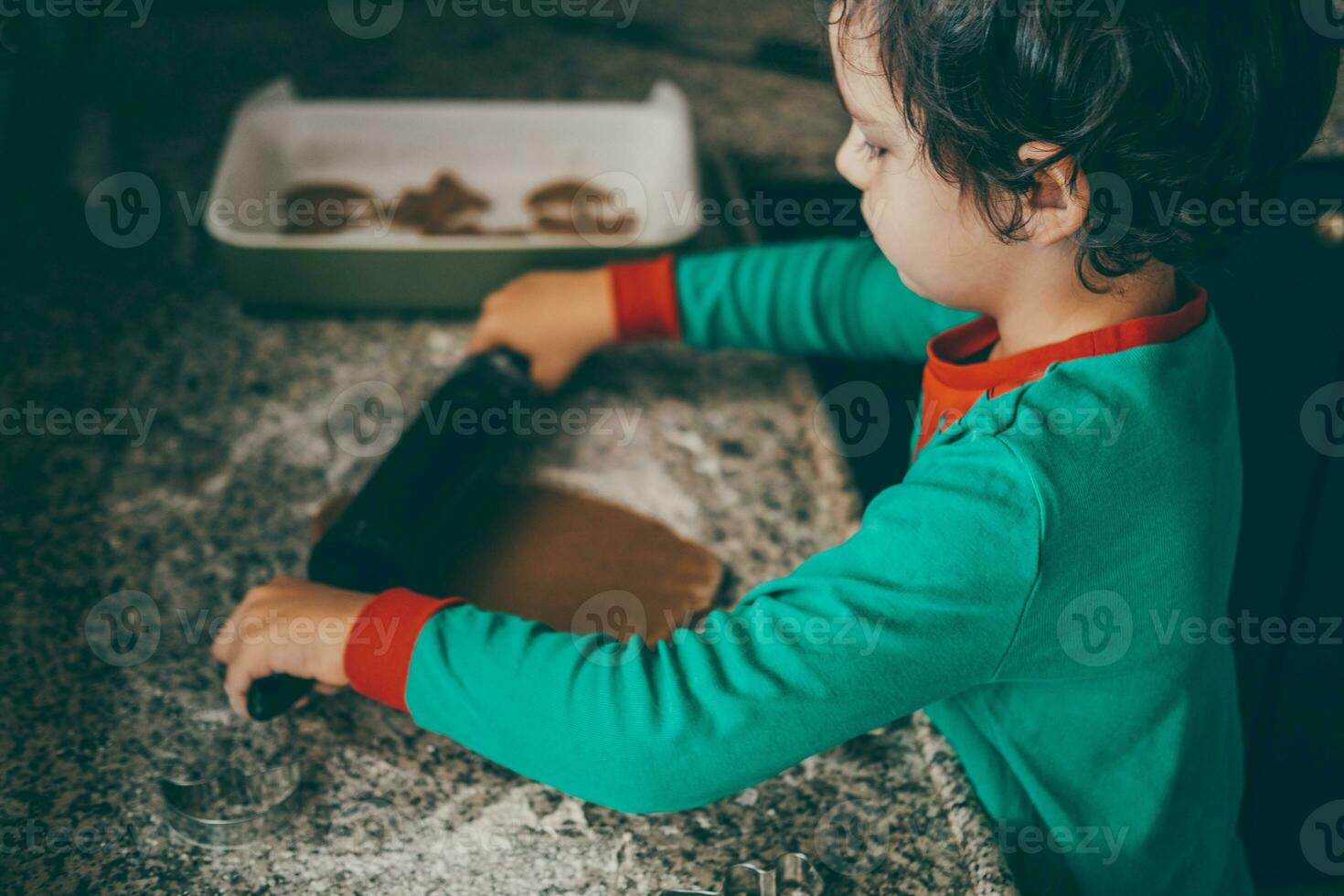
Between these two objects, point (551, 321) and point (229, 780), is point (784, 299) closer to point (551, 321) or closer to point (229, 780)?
point (551, 321)

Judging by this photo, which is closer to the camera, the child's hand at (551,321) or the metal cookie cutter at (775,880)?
the metal cookie cutter at (775,880)

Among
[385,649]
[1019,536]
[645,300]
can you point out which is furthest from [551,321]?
[1019,536]

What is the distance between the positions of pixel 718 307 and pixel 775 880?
1.68 feet

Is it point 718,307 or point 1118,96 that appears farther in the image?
point 718,307

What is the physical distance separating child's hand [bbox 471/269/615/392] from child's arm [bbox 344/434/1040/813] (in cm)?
37

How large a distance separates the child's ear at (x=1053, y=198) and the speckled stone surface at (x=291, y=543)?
0.96ft

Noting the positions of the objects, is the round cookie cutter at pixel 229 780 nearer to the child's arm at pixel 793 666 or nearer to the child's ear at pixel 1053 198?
the child's arm at pixel 793 666

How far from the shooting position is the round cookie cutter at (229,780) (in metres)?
0.64

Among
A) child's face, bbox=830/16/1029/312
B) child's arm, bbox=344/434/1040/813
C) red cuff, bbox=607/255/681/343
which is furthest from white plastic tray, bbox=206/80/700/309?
child's arm, bbox=344/434/1040/813

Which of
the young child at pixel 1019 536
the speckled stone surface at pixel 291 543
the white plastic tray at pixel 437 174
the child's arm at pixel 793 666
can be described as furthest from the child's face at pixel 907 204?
the white plastic tray at pixel 437 174

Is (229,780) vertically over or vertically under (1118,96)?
under

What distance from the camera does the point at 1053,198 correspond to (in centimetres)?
64

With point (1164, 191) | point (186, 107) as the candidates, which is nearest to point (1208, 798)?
point (1164, 191)

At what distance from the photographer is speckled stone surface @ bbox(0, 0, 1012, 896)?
0.64 meters
